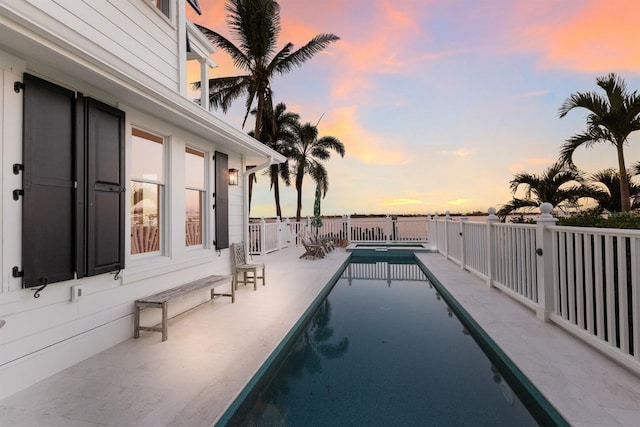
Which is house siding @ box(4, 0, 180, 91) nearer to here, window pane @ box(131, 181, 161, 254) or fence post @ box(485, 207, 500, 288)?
window pane @ box(131, 181, 161, 254)

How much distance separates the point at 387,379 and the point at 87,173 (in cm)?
332

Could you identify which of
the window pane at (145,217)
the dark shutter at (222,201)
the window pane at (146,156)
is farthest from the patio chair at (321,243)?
the window pane at (146,156)

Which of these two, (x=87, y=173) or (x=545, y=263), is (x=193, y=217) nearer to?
(x=87, y=173)

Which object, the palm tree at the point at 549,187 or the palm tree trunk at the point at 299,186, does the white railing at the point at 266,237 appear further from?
the palm tree at the point at 549,187

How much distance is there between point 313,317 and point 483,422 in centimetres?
263

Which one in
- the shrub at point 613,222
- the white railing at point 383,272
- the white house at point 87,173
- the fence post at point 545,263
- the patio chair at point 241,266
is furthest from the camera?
the white railing at point 383,272

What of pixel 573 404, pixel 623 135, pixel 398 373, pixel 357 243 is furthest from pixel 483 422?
pixel 357 243

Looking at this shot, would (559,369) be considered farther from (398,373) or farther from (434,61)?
(434,61)

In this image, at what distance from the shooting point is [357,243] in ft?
42.5

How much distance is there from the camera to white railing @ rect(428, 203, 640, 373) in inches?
91.0

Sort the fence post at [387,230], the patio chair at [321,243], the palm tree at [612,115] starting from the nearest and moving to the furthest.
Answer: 1. the palm tree at [612,115]
2. the patio chair at [321,243]
3. the fence post at [387,230]

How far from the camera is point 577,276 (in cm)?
288

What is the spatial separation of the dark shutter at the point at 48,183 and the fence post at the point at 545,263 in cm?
489

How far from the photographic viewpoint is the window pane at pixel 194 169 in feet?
14.7
